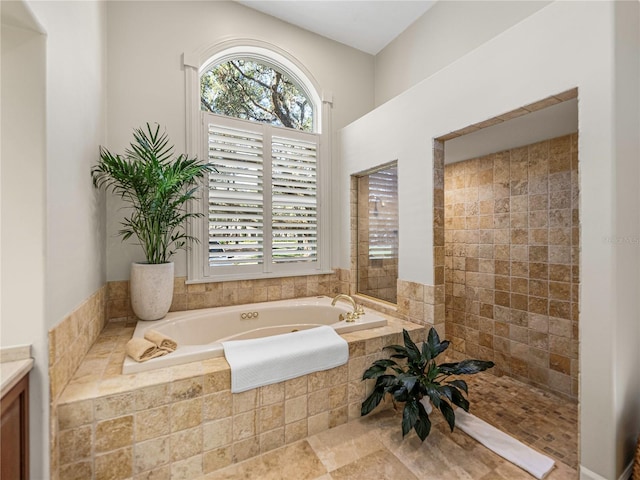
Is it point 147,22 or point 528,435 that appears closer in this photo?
point 528,435

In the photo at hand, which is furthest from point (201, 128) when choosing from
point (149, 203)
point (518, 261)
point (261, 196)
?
point (518, 261)

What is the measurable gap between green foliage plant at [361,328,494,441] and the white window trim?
4.72ft

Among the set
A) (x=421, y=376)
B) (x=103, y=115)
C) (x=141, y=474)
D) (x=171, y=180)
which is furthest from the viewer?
(x=103, y=115)

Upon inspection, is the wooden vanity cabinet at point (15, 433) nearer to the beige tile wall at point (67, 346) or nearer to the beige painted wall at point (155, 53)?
the beige tile wall at point (67, 346)

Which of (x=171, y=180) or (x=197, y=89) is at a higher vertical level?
(x=197, y=89)

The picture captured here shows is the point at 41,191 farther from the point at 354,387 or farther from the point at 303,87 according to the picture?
the point at 303,87

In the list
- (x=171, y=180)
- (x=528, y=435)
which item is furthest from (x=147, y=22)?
(x=528, y=435)

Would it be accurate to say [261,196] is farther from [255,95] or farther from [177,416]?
[177,416]

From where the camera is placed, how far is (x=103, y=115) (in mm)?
2242

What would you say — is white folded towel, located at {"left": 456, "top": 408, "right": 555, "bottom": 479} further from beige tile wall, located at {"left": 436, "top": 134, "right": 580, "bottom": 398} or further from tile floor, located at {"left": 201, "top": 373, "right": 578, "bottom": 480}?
beige tile wall, located at {"left": 436, "top": 134, "right": 580, "bottom": 398}

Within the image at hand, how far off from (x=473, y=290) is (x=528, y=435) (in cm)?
150

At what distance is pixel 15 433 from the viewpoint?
103cm

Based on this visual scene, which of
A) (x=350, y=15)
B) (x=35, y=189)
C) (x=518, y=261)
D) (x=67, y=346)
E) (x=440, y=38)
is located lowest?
(x=67, y=346)

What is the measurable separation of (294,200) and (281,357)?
174 centimetres
